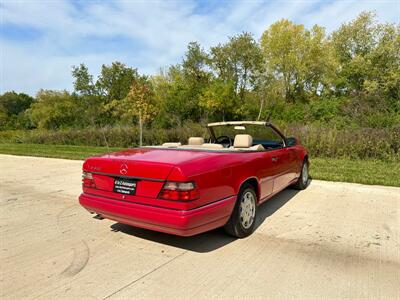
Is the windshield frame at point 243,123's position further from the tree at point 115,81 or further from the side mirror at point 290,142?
the tree at point 115,81

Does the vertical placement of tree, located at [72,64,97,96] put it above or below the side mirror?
above

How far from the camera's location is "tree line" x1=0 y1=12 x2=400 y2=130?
75.9 feet

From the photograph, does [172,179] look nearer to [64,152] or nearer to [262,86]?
[64,152]

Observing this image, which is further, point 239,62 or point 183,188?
point 239,62

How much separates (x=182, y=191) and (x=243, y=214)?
1.16 m

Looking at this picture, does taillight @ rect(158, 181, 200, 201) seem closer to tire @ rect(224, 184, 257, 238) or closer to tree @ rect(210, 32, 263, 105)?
tire @ rect(224, 184, 257, 238)

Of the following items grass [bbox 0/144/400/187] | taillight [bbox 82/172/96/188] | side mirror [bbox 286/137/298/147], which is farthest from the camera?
grass [bbox 0/144/400/187]

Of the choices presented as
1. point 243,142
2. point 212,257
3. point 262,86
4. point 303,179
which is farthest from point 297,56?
point 212,257

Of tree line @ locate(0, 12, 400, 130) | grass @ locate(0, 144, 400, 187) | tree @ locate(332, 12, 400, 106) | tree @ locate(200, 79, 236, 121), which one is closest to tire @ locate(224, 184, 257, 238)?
grass @ locate(0, 144, 400, 187)

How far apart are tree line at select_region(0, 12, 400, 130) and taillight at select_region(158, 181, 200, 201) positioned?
14.6 meters

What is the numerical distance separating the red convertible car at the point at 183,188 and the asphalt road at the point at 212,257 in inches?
15.0

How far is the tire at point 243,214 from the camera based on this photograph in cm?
371

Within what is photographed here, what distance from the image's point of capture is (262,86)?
3064 centimetres

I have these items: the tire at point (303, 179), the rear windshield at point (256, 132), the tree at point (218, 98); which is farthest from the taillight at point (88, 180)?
the tree at point (218, 98)
